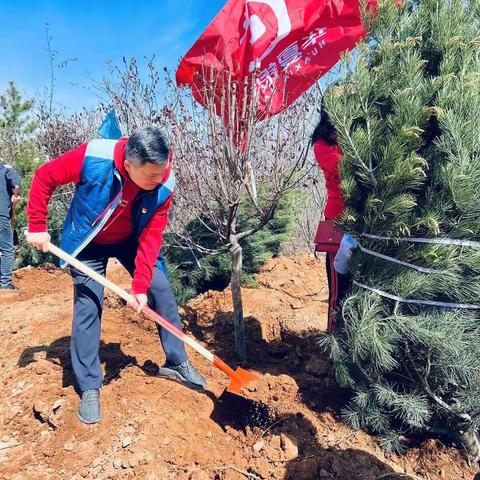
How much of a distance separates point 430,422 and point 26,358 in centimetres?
289

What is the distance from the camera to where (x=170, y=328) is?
10.2 feet

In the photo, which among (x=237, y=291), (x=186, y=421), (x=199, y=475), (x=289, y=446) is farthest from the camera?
(x=237, y=291)

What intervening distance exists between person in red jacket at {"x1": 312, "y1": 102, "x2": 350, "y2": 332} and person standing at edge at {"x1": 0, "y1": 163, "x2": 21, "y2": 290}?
5.13m

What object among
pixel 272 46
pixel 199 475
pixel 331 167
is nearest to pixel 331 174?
pixel 331 167

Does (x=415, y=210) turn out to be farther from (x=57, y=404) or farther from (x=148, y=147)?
(x=57, y=404)

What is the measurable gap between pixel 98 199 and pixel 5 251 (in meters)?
4.72

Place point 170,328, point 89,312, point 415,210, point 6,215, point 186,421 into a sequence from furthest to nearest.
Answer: point 6,215 → point 170,328 → point 89,312 → point 186,421 → point 415,210

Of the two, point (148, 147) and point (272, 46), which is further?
point (272, 46)

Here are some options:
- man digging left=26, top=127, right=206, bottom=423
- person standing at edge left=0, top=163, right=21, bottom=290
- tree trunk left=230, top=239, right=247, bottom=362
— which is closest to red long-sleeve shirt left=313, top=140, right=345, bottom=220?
tree trunk left=230, top=239, right=247, bottom=362

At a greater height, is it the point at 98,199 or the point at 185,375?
the point at 98,199

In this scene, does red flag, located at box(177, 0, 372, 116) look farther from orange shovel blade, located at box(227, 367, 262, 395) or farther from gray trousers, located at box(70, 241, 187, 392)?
orange shovel blade, located at box(227, 367, 262, 395)

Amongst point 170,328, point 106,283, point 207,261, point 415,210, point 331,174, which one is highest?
point 331,174

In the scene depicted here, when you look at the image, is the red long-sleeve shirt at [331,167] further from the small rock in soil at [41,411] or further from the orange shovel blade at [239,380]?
the small rock in soil at [41,411]

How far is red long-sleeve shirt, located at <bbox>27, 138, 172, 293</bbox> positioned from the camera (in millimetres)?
2729
